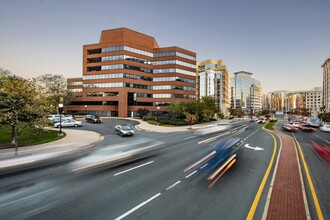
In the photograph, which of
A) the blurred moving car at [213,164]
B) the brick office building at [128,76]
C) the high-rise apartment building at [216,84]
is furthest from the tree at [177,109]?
the high-rise apartment building at [216,84]

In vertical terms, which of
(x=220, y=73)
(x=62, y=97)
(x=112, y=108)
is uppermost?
(x=220, y=73)

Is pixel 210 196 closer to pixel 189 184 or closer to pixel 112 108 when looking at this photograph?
pixel 189 184

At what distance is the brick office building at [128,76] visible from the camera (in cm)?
6238

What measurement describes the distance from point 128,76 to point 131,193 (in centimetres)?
6052

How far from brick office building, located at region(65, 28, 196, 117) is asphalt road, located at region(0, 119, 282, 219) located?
54.2 meters

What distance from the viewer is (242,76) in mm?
194000

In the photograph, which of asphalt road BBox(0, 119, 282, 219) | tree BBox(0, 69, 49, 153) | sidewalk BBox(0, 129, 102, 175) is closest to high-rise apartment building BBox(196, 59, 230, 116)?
sidewalk BBox(0, 129, 102, 175)

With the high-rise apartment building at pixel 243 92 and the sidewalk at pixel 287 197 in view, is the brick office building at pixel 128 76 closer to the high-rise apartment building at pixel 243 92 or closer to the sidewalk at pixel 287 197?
the sidewalk at pixel 287 197

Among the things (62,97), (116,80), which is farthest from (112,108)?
(62,97)

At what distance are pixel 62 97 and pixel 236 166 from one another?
69605 mm

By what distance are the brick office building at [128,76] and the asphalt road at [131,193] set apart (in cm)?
5417

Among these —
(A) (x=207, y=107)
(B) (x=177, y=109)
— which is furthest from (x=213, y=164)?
(A) (x=207, y=107)

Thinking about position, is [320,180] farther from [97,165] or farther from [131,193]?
[97,165]

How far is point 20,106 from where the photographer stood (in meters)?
13.6
